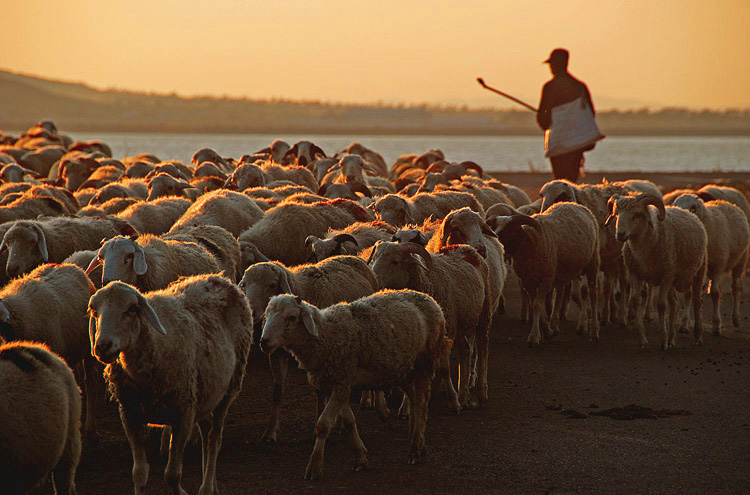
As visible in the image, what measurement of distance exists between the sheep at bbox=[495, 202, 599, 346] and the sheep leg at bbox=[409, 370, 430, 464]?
4.57 meters

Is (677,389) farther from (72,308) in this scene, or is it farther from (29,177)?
(29,177)

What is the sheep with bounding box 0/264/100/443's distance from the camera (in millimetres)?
7234

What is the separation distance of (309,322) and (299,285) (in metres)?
1.55

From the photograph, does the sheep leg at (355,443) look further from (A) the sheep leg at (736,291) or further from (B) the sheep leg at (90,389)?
(A) the sheep leg at (736,291)

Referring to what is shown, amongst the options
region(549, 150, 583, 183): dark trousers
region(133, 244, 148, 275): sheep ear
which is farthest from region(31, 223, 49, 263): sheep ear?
region(549, 150, 583, 183): dark trousers

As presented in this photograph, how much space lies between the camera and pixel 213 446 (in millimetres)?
6551

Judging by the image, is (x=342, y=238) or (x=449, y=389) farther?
(x=342, y=238)

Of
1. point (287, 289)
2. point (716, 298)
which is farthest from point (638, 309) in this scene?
point (287, 289)

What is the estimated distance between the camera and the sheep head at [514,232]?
1161cm

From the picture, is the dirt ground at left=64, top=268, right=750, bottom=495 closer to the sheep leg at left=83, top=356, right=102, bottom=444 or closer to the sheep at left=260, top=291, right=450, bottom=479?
the sheep leg at left=83, top=356, right=102, bottom=444

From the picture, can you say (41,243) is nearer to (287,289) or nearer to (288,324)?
(287,289)

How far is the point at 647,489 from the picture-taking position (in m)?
6.38

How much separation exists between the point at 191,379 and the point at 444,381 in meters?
3.11

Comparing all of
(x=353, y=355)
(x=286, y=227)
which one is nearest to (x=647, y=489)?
(x=353, y=355)
